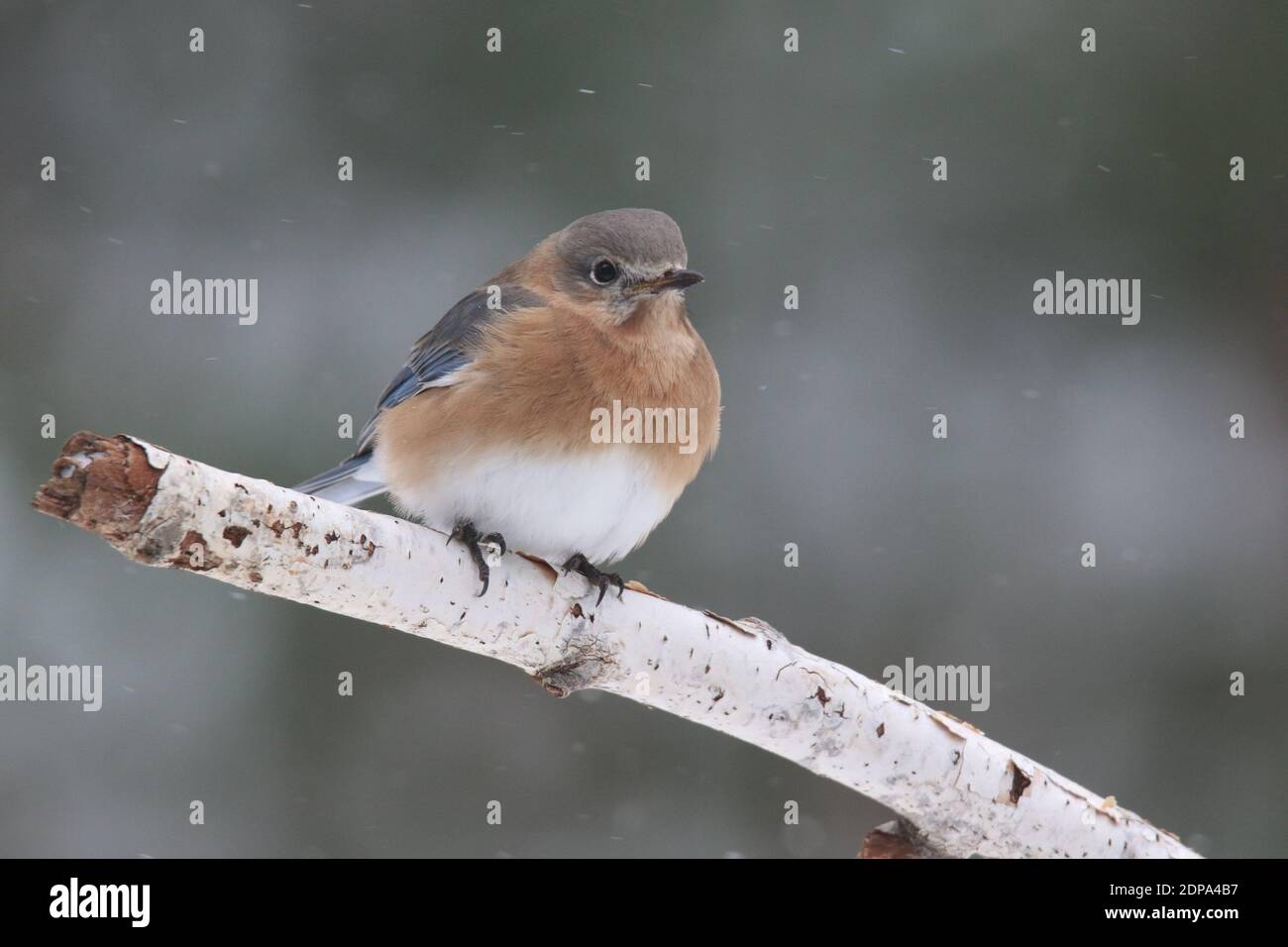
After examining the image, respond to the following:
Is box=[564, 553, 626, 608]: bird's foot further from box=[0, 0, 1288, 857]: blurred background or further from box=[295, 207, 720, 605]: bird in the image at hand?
Result: box=[0, 0, 1288, 857]: blurred background

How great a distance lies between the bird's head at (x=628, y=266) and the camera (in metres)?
4.20

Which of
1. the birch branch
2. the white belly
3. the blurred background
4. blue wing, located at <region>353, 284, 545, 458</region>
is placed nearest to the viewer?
the birch branch

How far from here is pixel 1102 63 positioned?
740 centimetres

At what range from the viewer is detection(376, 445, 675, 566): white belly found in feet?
12.6

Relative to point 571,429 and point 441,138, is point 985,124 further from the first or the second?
point 571,429

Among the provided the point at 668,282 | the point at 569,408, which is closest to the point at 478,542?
the point at 569,408

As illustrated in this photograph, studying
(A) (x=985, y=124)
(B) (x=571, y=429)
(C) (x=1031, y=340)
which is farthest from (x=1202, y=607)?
(B) (x=571, y=429)

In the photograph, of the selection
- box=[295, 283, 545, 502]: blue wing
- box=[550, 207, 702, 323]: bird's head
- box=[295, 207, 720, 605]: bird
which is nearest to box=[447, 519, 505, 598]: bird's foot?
box=[295, 207, 720, 605]: bird

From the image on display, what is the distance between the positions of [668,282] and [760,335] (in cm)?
321

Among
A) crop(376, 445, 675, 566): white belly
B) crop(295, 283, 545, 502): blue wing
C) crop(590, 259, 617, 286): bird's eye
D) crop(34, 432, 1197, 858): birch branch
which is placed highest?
crop(590, 259, 617, 286): bird's eye

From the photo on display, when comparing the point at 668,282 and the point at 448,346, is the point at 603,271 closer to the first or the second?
the point at 668,282

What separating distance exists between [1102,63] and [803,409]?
103 inches
